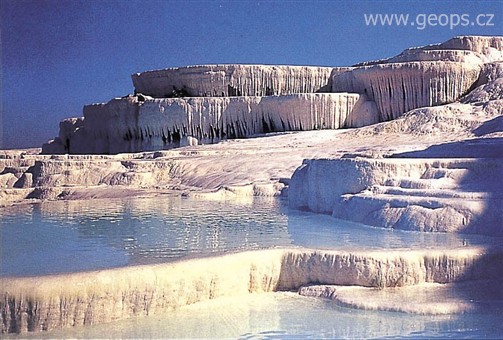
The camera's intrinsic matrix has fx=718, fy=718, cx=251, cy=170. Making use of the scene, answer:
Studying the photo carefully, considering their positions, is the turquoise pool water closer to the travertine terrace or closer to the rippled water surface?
the rippled water surface

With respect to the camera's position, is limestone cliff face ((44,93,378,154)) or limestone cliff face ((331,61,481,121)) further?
limestone cliff face ((44,93,378,154))

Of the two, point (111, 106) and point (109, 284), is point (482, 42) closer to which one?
point (111, 106)

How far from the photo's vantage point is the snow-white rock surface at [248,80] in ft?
86.0

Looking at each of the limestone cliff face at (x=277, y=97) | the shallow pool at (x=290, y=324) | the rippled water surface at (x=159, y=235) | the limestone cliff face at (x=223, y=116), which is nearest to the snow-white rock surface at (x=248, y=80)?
the limestone cliff face at (x=277, y=97)

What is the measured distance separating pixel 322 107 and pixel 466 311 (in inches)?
693

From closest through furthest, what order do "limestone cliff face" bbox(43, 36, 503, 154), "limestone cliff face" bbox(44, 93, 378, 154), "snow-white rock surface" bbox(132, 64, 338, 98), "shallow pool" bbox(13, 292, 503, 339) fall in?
"shallow pool" bbox(13, 292, 503, 339) → "limestone cliff face" bbox(43, 36, 503, 154) → "limestone cliff face" bbox(44, 93, 378, 154) → "snow-white rock surface" bbox(132, 64, 338, 98)

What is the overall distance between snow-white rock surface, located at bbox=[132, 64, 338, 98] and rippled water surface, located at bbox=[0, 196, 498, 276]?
13.3 metres

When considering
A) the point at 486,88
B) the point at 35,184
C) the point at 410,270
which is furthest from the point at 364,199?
the point at 486,88

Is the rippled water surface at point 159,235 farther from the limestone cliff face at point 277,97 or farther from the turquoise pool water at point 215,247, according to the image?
the limestone cliff face at point 277,97

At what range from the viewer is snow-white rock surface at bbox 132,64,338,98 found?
26.2 meters

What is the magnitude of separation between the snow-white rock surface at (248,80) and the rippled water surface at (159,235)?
13296 mm

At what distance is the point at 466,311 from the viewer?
6.54m

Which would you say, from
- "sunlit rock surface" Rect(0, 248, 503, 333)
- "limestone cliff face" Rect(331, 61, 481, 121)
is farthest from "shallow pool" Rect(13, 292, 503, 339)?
"limestone cliff face" Rect(331, 61, 481, 121)

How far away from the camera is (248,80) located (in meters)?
26.3
